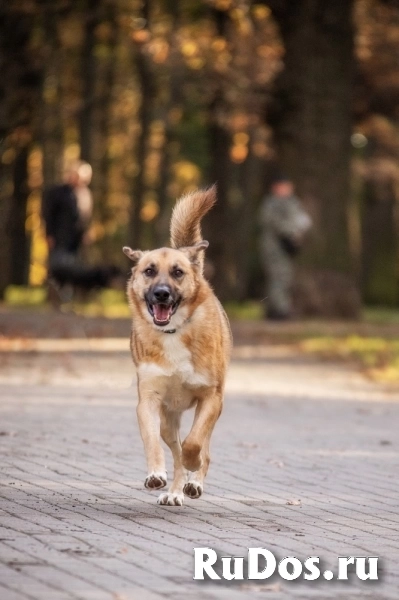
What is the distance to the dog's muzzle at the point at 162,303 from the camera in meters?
8.42

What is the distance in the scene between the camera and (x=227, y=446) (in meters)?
10.8

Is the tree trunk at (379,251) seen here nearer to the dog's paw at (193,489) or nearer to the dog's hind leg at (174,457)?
the dog's hind leg at (174,457)

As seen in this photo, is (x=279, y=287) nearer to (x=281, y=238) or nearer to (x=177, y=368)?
(x=281, y=238)

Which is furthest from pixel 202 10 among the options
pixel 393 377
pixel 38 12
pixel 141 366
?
pixel 141 366

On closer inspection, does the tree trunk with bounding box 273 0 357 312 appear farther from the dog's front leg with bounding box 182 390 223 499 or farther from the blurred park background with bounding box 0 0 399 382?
the dog's front leg with bounding box 182 390 223 499

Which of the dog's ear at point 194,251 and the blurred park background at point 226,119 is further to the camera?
the blurred park background at point 226,119

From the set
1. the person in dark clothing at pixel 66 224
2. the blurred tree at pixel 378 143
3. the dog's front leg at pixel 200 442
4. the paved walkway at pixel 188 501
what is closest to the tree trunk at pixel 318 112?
the blurred tree at pixel 378 143

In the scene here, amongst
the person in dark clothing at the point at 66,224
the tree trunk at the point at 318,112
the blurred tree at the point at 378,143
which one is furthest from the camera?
the blurred tree at the point at 378,143

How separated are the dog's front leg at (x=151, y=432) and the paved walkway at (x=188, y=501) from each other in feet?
0.56

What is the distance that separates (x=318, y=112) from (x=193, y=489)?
59.2 feet

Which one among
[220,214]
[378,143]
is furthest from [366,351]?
[378,143]

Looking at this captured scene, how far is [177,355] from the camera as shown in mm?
8391

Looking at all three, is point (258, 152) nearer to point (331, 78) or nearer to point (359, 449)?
point (331, 78)

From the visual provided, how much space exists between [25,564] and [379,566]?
1.46 meters
